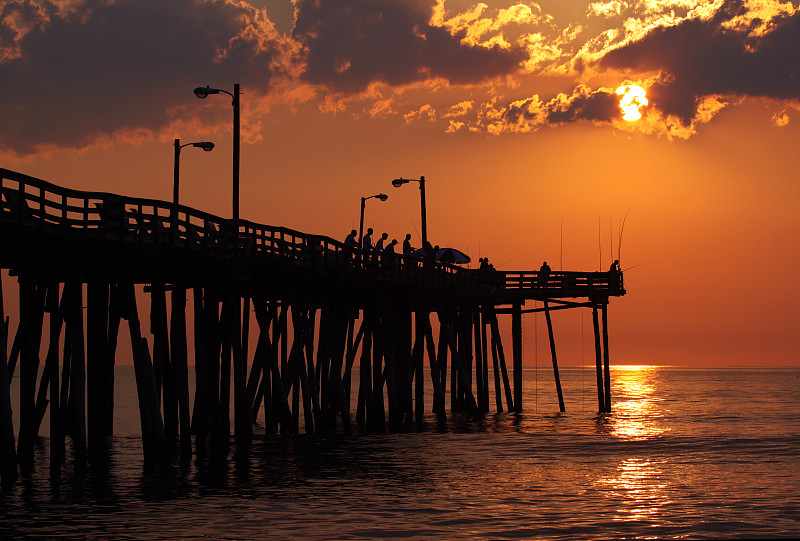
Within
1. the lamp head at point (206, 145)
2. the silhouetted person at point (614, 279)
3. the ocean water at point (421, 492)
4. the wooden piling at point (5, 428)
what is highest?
the lamp head at point (206, 145)

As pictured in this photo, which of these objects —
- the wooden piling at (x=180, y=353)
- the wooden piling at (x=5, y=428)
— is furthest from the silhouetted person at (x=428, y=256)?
the wooden piling at (x=5, y=428)

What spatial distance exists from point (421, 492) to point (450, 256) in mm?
24384

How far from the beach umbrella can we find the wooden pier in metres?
1.43

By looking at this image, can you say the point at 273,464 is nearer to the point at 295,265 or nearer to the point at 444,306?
the point at 295,265

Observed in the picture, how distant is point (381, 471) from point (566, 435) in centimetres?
1529

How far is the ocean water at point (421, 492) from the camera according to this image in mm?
19250

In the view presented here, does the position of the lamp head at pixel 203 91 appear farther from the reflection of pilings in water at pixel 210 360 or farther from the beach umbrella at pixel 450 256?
the beach umbrella at pixel 450 256

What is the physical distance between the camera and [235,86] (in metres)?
30.7

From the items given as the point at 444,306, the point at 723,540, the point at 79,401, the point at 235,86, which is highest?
the point at 235,86

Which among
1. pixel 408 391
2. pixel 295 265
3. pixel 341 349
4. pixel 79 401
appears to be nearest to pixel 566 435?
pixel 408 391

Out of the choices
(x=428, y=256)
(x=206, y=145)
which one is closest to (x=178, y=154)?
(x=206, y=145)

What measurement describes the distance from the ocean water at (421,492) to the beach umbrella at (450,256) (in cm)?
1062

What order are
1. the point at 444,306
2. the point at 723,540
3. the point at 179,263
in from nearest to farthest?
the point at 723,540, the point at 179,263, the point at 444,306

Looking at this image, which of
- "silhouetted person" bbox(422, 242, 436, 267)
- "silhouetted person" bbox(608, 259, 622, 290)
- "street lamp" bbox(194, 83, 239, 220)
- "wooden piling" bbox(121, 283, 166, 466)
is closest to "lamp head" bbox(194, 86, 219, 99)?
"street lamp" bbox(194, 83, 239, 220)
